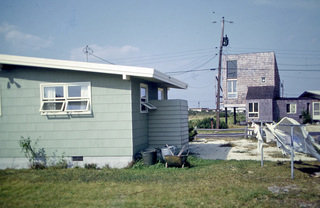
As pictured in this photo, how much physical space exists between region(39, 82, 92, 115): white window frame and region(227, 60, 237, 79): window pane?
2833 centimetres

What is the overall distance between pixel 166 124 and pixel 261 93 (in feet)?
76.7

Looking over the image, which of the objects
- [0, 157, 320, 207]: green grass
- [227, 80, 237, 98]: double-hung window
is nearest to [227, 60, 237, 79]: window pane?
[227, 80, 237, 98]: double-hung window

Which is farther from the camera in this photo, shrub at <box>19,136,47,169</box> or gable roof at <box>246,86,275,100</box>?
gable roof at <box>246,86,275,100</box>

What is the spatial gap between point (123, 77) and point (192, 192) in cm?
477

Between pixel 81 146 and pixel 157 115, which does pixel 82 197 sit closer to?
pixel 81 146

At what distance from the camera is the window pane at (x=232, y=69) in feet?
117

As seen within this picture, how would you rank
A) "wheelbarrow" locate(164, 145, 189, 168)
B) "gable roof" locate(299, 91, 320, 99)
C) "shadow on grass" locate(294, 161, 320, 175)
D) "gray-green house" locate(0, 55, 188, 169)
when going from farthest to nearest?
"gable roof" locate(299, 91, 320, 99) < "gray-green house" locate(0, 55, 188, 169) < "wheelbarrow" locate(164, 145, 189, 168) < "shadow on grass" locate(294, 161, 320, 175)

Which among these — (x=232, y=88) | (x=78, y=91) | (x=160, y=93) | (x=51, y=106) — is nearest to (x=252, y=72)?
(x=232, y=88)

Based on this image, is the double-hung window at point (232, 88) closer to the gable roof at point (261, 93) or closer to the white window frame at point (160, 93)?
the gable roof at point (261, 93)

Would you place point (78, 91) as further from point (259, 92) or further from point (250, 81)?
point (250, 81)

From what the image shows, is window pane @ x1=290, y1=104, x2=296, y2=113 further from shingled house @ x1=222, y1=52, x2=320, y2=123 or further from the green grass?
the green grass

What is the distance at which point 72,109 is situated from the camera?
34.2 ft

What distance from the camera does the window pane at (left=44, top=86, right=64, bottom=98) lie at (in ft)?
34.8

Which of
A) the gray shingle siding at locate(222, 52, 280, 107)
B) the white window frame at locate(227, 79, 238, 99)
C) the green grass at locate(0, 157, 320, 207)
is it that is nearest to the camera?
the green grass at locate(0, 157, 320, 207)
